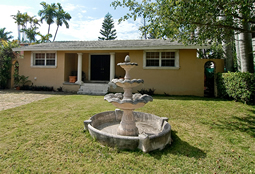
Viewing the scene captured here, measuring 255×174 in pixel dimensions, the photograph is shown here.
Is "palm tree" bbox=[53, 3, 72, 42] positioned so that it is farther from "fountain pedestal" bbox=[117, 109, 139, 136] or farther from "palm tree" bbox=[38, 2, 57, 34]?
"fountain pedestal" bbox=[117, 109, 139, 136]

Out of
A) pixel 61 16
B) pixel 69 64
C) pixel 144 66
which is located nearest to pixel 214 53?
pixel 144 66

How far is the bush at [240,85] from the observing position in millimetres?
6945

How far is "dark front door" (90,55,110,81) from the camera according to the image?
14.1 metres

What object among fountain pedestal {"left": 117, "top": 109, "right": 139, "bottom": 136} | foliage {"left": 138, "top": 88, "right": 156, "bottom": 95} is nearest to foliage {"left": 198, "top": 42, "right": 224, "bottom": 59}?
foliage {"left": 138, "top": 88, "right": 156, "bottom": 95}

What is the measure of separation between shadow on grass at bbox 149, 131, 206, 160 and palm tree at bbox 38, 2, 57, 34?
119 ft

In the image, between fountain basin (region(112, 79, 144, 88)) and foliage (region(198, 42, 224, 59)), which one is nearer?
fountain basin (region(112, 79, 144, 88))

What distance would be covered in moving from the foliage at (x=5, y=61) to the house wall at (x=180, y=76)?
34.5 ft

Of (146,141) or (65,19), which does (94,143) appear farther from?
(65,19)

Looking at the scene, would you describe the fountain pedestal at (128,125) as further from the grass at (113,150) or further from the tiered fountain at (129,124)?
the grass at (113,150)

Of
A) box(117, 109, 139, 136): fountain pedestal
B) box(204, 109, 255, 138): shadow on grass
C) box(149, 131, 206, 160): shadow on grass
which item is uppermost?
box(117, 109, 139, 136): fountain pedestal

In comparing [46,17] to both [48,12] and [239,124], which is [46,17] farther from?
[239,124]

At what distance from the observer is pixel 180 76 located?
10.9 meters

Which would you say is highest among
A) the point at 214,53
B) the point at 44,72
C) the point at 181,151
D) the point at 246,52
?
the point at 214,53

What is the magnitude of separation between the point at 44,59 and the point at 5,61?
311 centimetres
